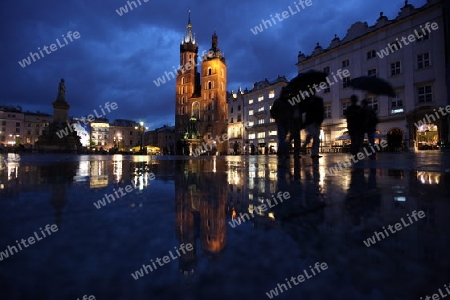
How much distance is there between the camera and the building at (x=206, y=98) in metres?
60.2

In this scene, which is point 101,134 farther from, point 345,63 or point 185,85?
point 345,63

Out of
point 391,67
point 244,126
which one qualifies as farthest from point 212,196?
point 244,126

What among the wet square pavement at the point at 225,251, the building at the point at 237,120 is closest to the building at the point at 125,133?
the building at the point at 237,120

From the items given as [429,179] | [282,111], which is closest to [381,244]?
[429,179]

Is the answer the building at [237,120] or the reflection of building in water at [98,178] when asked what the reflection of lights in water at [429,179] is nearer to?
the reflection of building in water at [98,178]

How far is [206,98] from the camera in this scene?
61812 mm

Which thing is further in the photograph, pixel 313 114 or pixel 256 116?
pixel 256 116

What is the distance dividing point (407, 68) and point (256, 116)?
2372 cm

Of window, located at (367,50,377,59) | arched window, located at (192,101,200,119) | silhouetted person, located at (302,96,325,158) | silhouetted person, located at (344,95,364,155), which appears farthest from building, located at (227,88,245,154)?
silhouetted person, located at (302,96,325,158)

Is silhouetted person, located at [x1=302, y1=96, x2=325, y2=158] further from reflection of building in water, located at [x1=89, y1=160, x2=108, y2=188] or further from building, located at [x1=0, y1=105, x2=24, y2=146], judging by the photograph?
building, located at [x1=0, y1=105, x2=24, y2=146]

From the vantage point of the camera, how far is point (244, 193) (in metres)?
1.76

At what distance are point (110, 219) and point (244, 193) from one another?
0.95 metres

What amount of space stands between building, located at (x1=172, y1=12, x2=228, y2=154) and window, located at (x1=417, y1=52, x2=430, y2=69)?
38.9 meters

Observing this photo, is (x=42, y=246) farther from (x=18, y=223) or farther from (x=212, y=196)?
(x=212, y=196)
